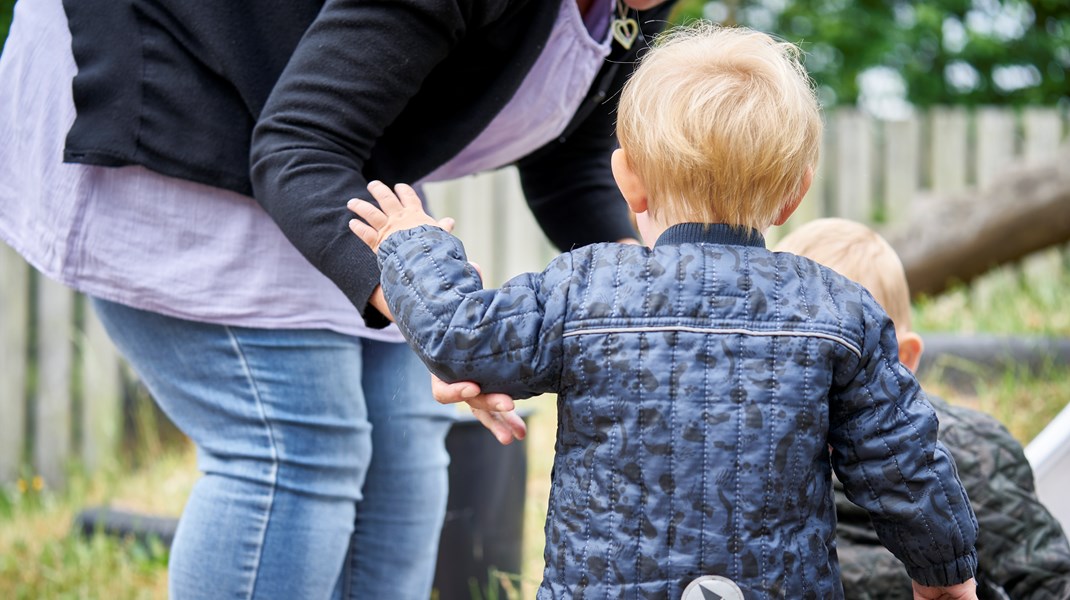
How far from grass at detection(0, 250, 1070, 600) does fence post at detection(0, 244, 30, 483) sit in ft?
0.67

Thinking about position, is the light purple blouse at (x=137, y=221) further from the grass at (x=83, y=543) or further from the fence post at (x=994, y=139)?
the fence post at (x=994, y=139)

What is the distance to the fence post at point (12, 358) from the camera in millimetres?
4551

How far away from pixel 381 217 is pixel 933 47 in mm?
10140

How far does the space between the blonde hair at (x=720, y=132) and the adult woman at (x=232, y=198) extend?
257 mm

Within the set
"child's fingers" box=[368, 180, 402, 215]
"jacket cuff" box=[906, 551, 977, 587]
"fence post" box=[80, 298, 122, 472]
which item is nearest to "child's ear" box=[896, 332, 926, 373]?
"jacket cuff" box=[906, 551, 977, 587]

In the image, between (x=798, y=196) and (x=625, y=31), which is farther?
(x=625, y=31)

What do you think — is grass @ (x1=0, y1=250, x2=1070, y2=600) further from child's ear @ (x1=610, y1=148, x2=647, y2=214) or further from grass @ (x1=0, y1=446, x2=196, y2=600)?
child's ear @ (x1=610, y1=148, x2=647, y2=214)

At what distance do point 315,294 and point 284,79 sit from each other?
1.09 feet

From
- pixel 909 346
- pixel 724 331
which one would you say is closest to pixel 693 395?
pixel 724 331

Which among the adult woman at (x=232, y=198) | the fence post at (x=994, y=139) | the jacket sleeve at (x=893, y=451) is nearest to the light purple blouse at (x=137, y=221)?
the adult woman at (x=232, y=198)

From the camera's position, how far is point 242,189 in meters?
1.50

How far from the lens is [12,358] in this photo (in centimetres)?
459

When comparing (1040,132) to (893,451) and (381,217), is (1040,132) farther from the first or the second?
(381,217)

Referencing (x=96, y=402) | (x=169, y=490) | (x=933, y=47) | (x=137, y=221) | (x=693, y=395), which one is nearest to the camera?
(x=693, y=395)
